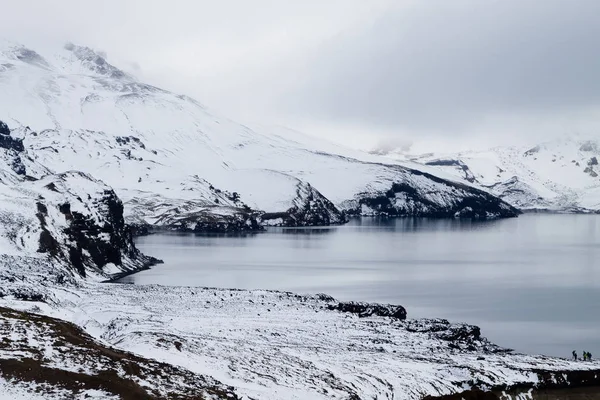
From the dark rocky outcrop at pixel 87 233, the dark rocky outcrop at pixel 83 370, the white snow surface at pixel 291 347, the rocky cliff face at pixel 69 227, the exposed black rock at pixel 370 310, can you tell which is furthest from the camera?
the dark rocky outcrop at pixel 87 233

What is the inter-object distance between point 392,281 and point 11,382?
80241 millimetres

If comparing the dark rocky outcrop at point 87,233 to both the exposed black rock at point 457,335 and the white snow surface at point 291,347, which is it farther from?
the exposed black rock at point 457,335

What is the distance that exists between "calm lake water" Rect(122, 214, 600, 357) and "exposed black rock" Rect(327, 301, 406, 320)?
25.8 feet

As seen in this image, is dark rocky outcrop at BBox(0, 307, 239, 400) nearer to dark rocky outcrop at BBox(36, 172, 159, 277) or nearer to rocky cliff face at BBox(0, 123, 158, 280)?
rocky cliff face at BBox(0, 123, 158, 280)

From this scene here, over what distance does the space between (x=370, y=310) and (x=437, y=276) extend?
173 ft

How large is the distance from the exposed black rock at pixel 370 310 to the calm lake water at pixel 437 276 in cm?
785

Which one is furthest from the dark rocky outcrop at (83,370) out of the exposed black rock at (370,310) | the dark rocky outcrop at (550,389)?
the exposed black rock at (370,310)

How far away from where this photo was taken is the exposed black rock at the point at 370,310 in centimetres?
6281

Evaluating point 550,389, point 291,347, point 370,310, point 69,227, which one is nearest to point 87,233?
point 69,227

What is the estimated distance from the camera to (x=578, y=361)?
46.2 m

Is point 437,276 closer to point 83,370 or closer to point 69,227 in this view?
point 69,227

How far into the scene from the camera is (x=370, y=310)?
6347 cm

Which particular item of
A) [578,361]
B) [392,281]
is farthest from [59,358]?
[392,281]

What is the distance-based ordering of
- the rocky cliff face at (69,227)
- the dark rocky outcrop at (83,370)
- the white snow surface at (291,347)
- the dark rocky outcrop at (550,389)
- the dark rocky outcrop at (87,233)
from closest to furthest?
the dark rocky outcrop at (83,370) < the dark rocky outcrop at (550,389) < the white snow surface at (291,347) < the rocky cliff face at (69,227) < the dark rocky outcrop at (87,233)
